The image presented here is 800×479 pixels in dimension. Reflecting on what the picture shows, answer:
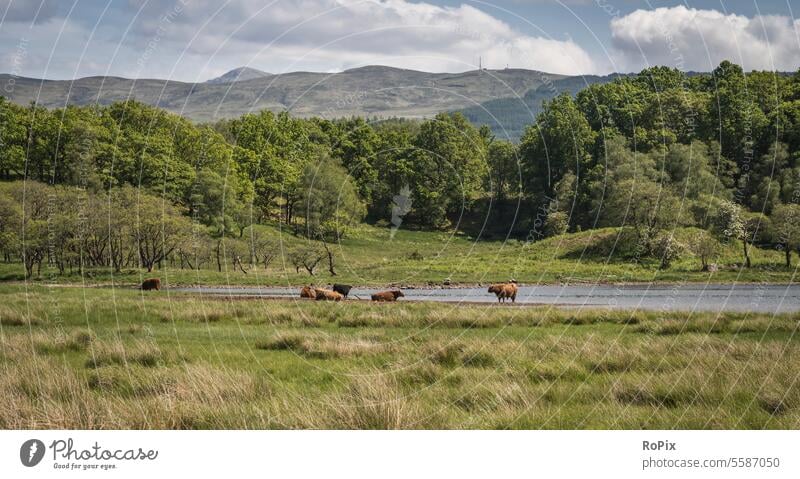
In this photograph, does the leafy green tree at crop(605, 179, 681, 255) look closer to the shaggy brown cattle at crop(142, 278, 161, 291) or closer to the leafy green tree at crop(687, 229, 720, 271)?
the leafy green tree at crop(687, 229, 720, 271)

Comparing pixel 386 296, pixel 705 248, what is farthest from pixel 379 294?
pixel 705 248

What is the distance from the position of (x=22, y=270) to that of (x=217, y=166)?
34.4 m

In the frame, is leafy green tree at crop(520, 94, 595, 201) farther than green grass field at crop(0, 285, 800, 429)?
Yes

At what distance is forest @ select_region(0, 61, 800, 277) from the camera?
62.9m

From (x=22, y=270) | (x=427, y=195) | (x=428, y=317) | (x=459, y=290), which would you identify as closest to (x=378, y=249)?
(x=427, y=195)

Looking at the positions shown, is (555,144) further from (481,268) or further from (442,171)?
(481,268)

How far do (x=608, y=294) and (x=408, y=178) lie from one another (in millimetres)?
62048

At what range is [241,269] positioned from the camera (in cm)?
6825

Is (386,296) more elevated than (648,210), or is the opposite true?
(648,210)

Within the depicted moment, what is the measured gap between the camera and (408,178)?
110m
